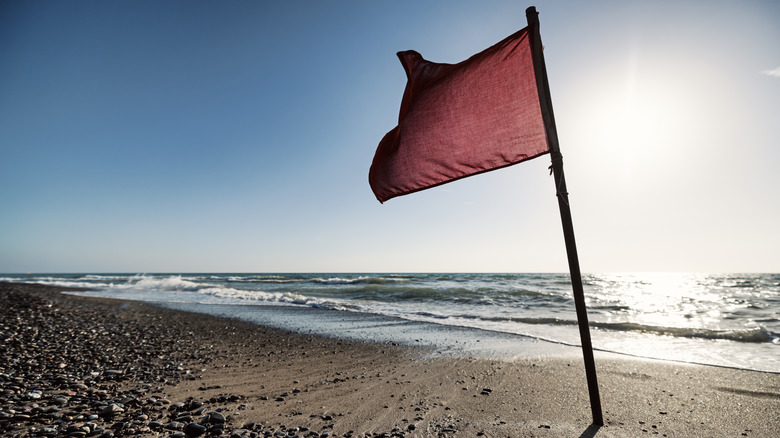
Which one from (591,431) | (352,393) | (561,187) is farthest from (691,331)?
(352,393)

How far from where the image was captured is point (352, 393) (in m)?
4.77

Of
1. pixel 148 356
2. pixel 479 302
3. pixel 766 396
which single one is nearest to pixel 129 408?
pixel 148 356

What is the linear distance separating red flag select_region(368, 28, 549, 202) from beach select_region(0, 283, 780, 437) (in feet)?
9.30

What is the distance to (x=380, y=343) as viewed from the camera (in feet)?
26.9

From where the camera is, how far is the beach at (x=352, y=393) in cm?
360

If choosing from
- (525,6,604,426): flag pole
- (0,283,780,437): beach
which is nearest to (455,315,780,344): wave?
(0,283,780,437): beach

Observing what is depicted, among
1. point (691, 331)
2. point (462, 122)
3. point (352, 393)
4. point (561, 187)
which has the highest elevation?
point (462, 122)

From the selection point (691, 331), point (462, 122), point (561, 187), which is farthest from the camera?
point (691, 331)

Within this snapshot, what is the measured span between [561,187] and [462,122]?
57.4 inches

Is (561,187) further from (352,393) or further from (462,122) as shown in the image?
(352,393)

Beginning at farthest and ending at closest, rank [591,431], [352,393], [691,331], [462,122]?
[691,331], [352,393], [462,122], [591,431]

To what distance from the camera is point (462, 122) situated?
160 inches

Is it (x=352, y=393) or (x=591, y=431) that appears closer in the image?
(x=591, y=431)

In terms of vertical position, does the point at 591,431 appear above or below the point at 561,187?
below
